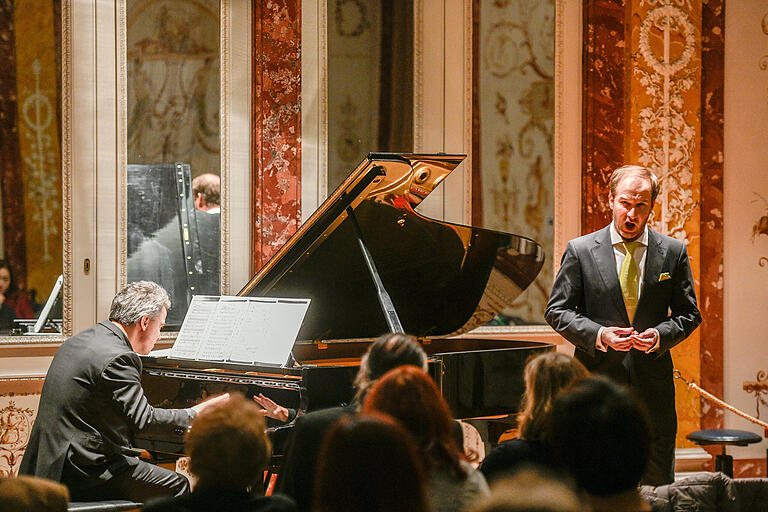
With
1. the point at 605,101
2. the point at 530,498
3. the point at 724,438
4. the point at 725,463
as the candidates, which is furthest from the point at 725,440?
the point at 530,498

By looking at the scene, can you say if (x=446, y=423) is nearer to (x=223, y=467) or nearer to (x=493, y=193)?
Result: (x=223, y=467)

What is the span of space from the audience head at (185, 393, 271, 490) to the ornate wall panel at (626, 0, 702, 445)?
13.7ft

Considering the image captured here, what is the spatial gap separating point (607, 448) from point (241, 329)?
2070 millimetres

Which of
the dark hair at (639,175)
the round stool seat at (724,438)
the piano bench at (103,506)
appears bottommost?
the round stool seat at (724,438)

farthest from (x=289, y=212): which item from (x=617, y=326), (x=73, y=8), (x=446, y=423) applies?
(x=446, y=423)

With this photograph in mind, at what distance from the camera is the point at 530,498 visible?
1.06m

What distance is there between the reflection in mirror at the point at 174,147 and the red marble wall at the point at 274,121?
237 mm

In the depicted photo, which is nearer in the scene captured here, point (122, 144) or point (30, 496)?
point (30, 496)

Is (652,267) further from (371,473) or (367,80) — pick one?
(367,80)

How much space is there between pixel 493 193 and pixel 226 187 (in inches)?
66.4

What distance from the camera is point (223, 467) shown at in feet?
5.53

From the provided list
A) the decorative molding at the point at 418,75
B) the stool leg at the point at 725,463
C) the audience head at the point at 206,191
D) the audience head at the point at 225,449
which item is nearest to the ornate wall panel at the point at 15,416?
the audience head at the point at 206,191

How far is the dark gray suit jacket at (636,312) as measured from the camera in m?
3.21

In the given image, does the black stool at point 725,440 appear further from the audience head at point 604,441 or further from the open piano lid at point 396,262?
the audience head at point 604,441
